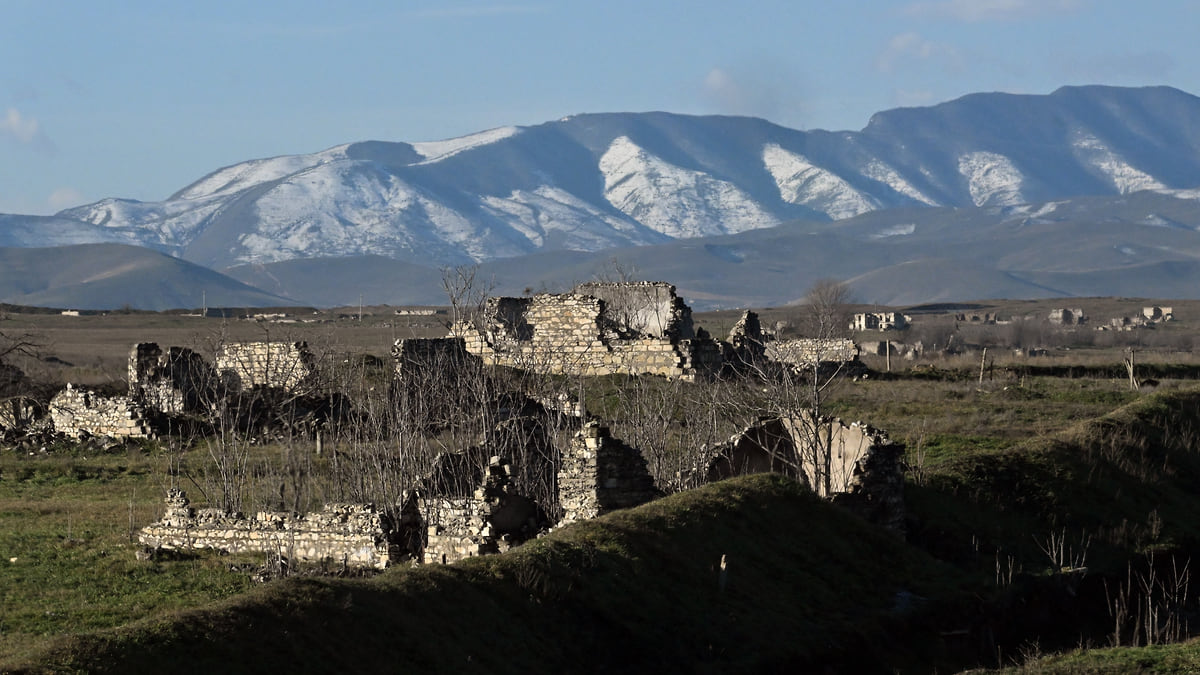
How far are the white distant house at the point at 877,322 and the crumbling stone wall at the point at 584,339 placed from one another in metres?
65.2

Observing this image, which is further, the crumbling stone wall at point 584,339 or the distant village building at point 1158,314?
the distant village building at point 1158,314

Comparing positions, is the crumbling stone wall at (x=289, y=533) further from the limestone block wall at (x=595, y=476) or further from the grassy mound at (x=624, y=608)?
the grassy mound at (x=624, y=608)

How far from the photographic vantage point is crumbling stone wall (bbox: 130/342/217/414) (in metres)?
37.5

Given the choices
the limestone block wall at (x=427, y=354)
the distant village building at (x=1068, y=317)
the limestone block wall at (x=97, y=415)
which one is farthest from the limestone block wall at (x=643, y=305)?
the distant village building at (x=1068, y=317)

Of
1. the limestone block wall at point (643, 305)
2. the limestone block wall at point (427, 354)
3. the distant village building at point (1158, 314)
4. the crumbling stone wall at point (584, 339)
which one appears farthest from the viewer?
the distant village building at point (1158, 314)

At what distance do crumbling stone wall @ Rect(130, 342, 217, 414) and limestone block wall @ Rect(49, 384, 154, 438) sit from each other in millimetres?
506

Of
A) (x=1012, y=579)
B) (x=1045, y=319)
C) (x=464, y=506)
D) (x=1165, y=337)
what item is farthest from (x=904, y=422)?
(x=1045, y=319)

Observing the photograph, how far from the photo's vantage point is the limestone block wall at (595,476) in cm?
2192

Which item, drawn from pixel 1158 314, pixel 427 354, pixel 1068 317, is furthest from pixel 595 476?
pixel 1158 314

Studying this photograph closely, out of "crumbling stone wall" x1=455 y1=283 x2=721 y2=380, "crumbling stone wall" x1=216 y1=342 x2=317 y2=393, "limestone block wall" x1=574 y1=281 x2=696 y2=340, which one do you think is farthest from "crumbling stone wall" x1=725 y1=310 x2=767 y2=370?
"crumbling stone wall" x1=216 y1=342 x2=317 y2=393

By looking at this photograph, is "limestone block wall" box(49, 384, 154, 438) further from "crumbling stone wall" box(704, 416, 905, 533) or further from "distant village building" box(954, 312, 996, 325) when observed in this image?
"distant village building" box(954, 312, 996, 325)

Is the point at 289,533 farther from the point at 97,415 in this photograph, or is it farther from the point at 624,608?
the point at 97,415

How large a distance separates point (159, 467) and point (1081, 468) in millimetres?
16277

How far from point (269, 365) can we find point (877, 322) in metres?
78.1
